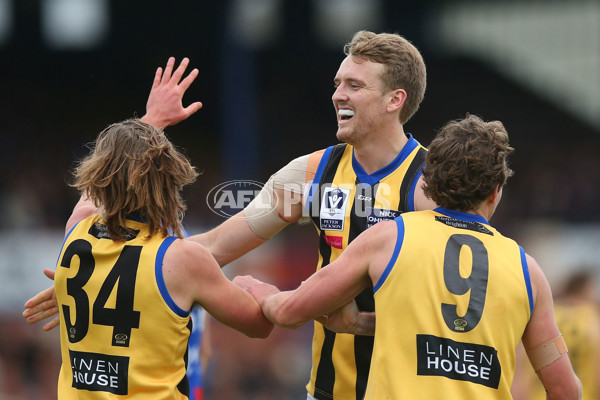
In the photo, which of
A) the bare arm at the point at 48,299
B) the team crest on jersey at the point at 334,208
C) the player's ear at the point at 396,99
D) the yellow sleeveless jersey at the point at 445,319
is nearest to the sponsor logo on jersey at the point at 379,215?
the team crest on jersey at the point at 334,208

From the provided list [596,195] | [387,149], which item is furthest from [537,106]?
[387,149]

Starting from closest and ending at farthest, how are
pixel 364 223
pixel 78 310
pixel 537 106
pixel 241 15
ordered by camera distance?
pixel 78 310
pixel 364 223
pixel 241 15
pixel 537 106

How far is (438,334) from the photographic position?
285 cm

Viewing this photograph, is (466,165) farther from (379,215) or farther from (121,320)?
(121,320)

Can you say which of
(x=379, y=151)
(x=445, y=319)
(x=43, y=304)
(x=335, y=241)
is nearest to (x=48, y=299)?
(x=43, y=304)

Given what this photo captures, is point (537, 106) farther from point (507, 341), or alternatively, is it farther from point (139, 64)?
point (507, 341)

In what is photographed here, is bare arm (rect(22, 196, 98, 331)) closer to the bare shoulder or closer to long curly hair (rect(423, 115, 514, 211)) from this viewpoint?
the bare shoulder

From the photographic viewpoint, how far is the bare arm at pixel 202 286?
3.00 metres

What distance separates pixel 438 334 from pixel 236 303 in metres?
0.85

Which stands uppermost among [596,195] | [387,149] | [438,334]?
[387,149]

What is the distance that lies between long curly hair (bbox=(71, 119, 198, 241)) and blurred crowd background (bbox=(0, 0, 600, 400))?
7913mm

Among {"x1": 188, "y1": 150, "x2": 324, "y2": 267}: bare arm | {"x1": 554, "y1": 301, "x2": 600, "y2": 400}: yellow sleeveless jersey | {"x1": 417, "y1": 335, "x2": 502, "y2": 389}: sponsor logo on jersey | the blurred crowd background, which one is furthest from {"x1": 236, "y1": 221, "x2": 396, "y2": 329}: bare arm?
the blurred crowd background

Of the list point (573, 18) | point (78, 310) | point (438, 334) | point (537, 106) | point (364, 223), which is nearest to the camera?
point (438, 334)

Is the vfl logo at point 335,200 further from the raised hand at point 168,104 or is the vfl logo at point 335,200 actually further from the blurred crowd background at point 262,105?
the blurred crowd background at point 262,105
